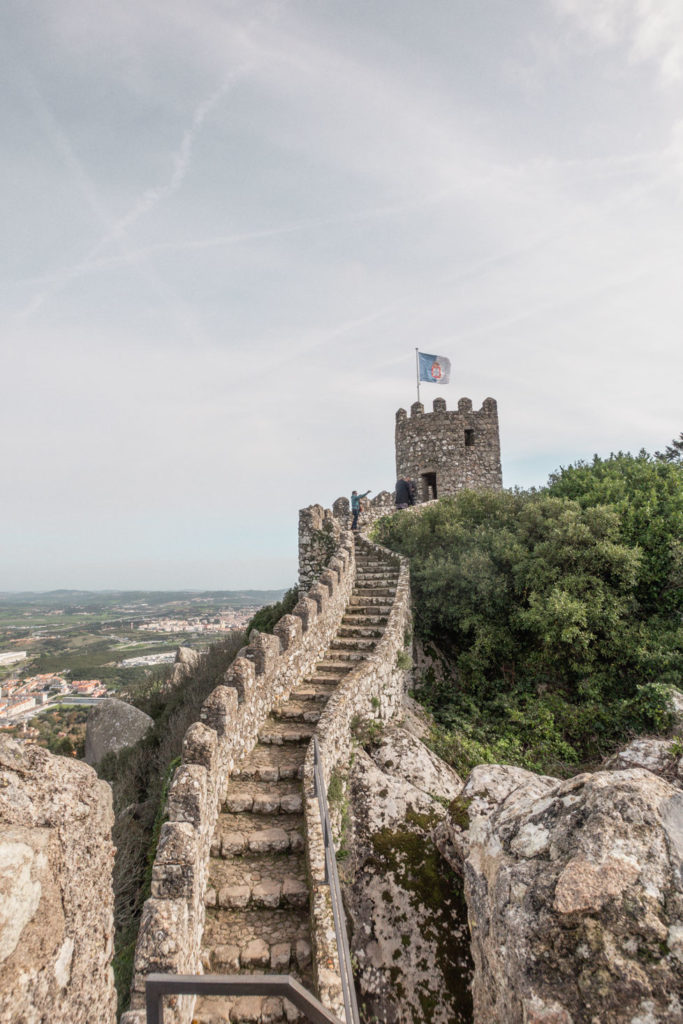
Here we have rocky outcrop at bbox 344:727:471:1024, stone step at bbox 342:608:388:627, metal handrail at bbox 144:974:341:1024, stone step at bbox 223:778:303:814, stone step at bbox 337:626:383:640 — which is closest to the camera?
metal handrail at bbox 144:974:341:1024

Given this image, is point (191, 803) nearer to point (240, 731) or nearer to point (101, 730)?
point (240, 731)

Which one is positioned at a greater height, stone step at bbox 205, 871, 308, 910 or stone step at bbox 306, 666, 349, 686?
stone step at bbox 306, 666, 349, 686

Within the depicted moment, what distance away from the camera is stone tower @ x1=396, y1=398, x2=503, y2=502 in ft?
75.3

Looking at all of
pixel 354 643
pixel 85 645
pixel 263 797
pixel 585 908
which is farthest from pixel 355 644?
pixel 85 645

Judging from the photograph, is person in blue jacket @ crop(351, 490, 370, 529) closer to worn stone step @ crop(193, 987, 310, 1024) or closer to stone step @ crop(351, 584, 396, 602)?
stone step @ crop(351, 584, 396, 602)

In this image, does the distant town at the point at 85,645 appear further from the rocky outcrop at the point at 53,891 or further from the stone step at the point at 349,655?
the rocky outcrop at the point at 53,891

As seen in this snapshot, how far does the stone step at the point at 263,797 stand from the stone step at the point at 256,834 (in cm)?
7

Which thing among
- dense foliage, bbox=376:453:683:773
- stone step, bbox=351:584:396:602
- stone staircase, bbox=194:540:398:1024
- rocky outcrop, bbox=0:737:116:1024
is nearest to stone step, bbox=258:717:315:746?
stone staircase, bbox=194:540:398:1024

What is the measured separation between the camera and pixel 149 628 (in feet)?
131

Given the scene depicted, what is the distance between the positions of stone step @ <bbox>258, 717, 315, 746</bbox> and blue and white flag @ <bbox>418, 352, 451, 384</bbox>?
18707 mm

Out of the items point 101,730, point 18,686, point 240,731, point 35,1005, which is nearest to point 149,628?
point 18,686

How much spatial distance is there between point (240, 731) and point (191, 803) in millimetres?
1765

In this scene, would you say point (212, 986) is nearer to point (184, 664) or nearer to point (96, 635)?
point (184, 664)

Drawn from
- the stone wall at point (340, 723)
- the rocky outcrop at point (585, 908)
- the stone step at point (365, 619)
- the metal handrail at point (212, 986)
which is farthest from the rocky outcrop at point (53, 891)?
the stone step at point (365, 619)
